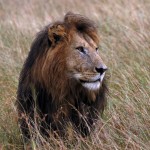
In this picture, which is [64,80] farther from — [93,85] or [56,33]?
[56,33]

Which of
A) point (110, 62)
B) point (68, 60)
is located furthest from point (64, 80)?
point (110, 62)

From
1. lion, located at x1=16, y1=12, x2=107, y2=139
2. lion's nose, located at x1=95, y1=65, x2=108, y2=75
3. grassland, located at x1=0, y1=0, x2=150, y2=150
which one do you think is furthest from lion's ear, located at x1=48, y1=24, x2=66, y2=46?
grassland, located at x1=0, y1=0, x2=150, y2=150

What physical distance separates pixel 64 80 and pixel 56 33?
331mm

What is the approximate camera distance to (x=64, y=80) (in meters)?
4.12

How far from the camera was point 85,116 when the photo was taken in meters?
4.26

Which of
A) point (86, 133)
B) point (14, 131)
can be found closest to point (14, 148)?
point (14, 131)

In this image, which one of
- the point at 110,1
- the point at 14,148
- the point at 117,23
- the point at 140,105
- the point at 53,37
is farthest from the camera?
the point at 110,1

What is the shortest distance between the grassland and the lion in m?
0.15

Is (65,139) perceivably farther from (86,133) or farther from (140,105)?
(140,105)

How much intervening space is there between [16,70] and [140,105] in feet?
6.03

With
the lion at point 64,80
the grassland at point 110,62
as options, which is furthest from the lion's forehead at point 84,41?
the grassland at point 110,62

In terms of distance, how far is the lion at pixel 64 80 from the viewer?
411 cm

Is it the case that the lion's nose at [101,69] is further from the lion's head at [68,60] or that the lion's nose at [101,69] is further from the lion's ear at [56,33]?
the lion's ear at [56,33]

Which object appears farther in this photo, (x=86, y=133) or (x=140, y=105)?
(x=140, y=105)
